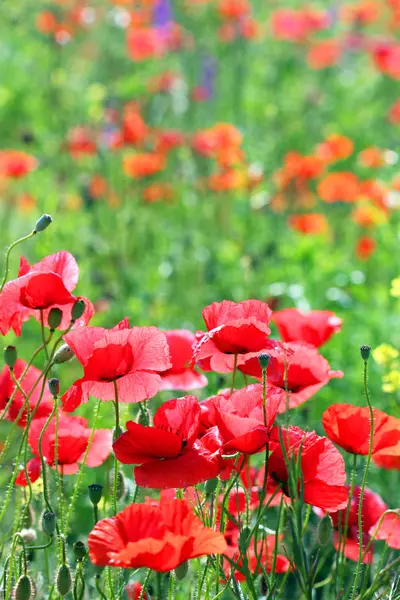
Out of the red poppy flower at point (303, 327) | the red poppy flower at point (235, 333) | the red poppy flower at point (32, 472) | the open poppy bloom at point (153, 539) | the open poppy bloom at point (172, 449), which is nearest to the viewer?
the open poppy bloom at point (153, 539)

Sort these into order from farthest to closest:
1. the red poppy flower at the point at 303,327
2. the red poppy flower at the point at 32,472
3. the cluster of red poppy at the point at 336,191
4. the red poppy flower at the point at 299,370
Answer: the cluster of red poppy at the point at 336,191 → the red poppy flower at the point at 303,327 → the red poppy flower at the point at 32,472 → the red poppy flower at the point at 299,370

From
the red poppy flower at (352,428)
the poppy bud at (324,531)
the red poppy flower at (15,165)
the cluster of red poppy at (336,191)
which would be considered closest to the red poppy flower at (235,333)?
the red poppy flower at (352,428)

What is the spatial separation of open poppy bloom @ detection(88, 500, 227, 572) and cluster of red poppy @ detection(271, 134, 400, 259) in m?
2.62

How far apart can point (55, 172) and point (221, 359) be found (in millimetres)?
3514

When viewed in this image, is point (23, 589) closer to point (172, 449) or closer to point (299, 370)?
point (172, 449)

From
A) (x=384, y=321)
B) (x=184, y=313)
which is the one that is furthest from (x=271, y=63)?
(x=384, y=321)

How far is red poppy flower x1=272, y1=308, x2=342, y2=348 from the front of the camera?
1.59 meters

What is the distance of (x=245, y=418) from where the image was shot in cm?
112

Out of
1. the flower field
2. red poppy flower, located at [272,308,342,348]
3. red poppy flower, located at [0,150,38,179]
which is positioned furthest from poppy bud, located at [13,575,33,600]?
red poppy flower, located at [0,150,38,179]

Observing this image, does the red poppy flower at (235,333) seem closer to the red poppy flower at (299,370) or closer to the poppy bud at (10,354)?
the red poppy flower at (299,370)

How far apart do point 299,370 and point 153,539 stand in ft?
1.45

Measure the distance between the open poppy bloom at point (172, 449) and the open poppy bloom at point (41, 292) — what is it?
205 millimetres

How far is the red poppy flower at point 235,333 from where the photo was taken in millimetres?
1203

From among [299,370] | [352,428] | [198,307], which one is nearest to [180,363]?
[299,370]
